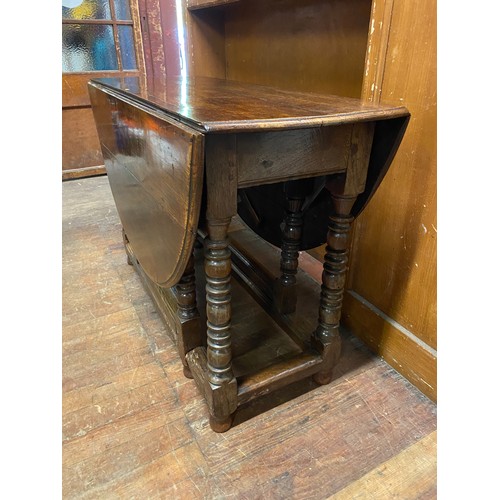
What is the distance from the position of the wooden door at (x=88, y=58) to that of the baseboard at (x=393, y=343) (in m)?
2.70

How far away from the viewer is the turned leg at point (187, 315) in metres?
1.20

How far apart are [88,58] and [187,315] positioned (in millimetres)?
2827

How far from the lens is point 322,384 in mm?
1269

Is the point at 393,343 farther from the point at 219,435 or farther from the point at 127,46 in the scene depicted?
the point at 127,46

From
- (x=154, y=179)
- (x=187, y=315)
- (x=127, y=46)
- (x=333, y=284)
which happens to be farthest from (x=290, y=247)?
(x=127, y=46)

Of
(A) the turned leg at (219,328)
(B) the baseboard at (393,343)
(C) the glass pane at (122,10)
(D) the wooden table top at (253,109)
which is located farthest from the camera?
(C) the glass pane at (122,10)

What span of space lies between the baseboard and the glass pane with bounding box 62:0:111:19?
9.69 ft

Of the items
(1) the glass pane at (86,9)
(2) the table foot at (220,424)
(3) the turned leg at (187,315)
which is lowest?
(2) the table foot at (220,424)

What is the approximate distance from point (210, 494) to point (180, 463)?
0.38ft

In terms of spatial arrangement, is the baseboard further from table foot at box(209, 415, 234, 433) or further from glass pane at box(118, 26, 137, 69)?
glass pane at box(118, 26, 137, 69)

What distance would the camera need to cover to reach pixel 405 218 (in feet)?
3.90

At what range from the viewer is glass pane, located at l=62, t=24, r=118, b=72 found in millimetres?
3037

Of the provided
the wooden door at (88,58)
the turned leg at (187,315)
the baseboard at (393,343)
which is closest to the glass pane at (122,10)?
the wooden door at (88,58)

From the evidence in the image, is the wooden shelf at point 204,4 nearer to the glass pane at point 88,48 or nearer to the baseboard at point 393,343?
the glass pane at point 88,48
